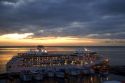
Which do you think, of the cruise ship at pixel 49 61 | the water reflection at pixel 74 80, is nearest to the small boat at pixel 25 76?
the water reflection at pixel 74 80

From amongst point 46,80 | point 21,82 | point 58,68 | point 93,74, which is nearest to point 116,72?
point 93,74

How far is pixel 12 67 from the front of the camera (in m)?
84.8

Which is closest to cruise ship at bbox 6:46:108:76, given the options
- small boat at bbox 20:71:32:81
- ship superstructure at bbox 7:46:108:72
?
ship superstructure at bbox 7:46:108:72

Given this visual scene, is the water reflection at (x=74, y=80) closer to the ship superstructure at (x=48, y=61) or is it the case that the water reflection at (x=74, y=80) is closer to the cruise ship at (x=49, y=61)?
the cruise ship at (x=49, y=61)

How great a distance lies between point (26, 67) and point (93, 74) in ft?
62.3

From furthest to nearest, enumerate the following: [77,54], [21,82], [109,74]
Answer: [77,54] → [109,74] → [21,82]

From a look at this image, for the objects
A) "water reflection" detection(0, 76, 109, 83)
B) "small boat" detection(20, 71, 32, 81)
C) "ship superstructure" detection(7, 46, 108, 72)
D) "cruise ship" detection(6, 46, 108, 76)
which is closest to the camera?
"small boat" detection(20, 71, 32, 81)

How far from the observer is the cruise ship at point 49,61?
282 ft

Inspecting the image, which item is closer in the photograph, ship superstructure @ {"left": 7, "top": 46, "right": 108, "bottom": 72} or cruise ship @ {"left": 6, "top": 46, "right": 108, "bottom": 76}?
cruise ship @ {"left": 6, "top": 46, "right": 108, "bottom": 76}

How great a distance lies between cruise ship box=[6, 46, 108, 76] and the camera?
85812 millimetres

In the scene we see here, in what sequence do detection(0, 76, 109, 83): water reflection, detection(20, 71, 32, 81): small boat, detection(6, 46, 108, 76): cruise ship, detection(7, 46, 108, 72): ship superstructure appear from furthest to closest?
1. detection(7, 46, 108, 72): ship superstructure
2. detection(6, 46, 108, 76): cruise ship
3. detection(0, 76, 109, 83): water reflection
4. detection(20, 71, 32, 81): small boat

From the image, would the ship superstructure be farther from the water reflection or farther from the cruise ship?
the water reflection

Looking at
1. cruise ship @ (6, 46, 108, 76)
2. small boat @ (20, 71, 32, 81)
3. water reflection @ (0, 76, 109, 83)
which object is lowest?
water reflection @ (0, 76, 109, 83)

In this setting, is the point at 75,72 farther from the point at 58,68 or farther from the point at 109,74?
the point at 109,74
